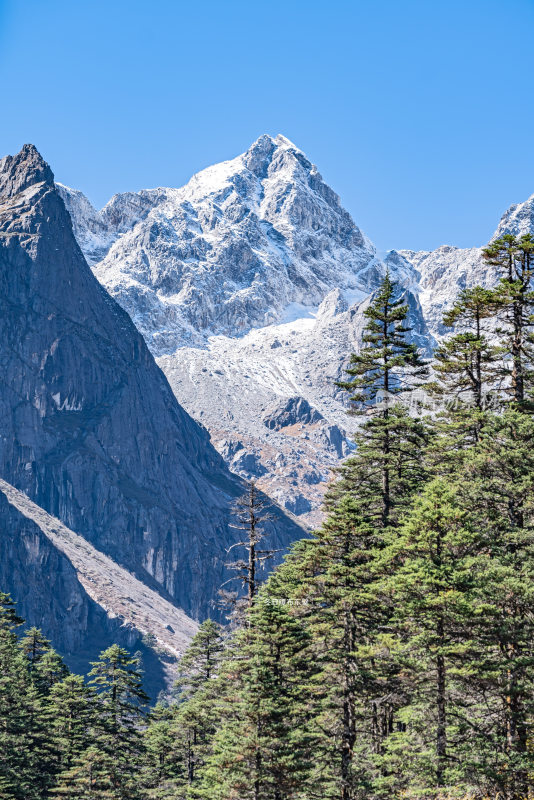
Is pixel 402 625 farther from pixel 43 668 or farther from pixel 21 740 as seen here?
pixel 43 668

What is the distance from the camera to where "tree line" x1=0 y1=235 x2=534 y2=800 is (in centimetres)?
3131

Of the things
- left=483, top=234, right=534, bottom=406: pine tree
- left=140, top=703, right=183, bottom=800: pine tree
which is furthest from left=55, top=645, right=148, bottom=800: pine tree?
left=483, top=234, right=534, bottom=406: pine tree

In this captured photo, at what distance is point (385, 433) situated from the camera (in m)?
49.2

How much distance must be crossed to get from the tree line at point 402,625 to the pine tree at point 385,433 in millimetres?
160

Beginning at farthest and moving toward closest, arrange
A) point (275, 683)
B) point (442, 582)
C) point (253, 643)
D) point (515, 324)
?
1. point (515, 324)
2. point (253, 643)
3. point (275, 683)
4. point (442, 582)

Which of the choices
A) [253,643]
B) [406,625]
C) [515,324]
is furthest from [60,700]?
[515,324]

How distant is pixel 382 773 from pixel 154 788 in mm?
34606

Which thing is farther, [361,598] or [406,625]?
[361,598]

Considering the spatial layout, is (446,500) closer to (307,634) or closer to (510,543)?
(510,543)

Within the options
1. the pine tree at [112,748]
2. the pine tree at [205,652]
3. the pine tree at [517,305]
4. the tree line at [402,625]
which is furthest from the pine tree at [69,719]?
the pine tree at [517,305]

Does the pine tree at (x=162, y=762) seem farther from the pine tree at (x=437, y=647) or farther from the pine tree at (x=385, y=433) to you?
the pine tree at (x=437, y=647)

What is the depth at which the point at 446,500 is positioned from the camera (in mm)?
34125

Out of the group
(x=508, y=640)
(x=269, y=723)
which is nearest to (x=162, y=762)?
(x=269, y=723)

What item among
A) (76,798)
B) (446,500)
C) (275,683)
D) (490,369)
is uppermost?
(490,369)
